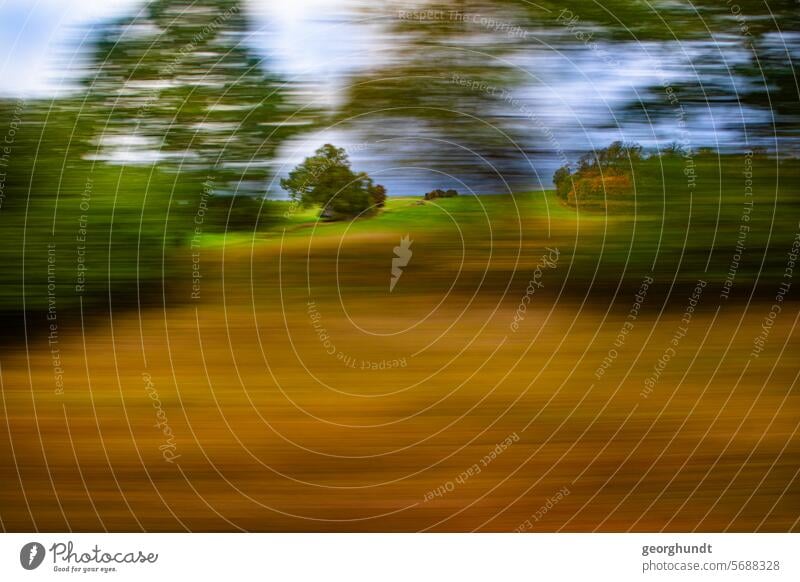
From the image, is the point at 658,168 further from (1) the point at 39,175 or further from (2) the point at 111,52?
(1) the point at 39,175

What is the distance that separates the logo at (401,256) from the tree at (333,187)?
254mm

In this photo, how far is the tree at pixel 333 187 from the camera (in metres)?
3.79

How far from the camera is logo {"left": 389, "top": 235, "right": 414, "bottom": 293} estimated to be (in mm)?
3910

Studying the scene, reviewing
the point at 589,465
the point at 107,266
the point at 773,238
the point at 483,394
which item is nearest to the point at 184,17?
the point at 107,266
